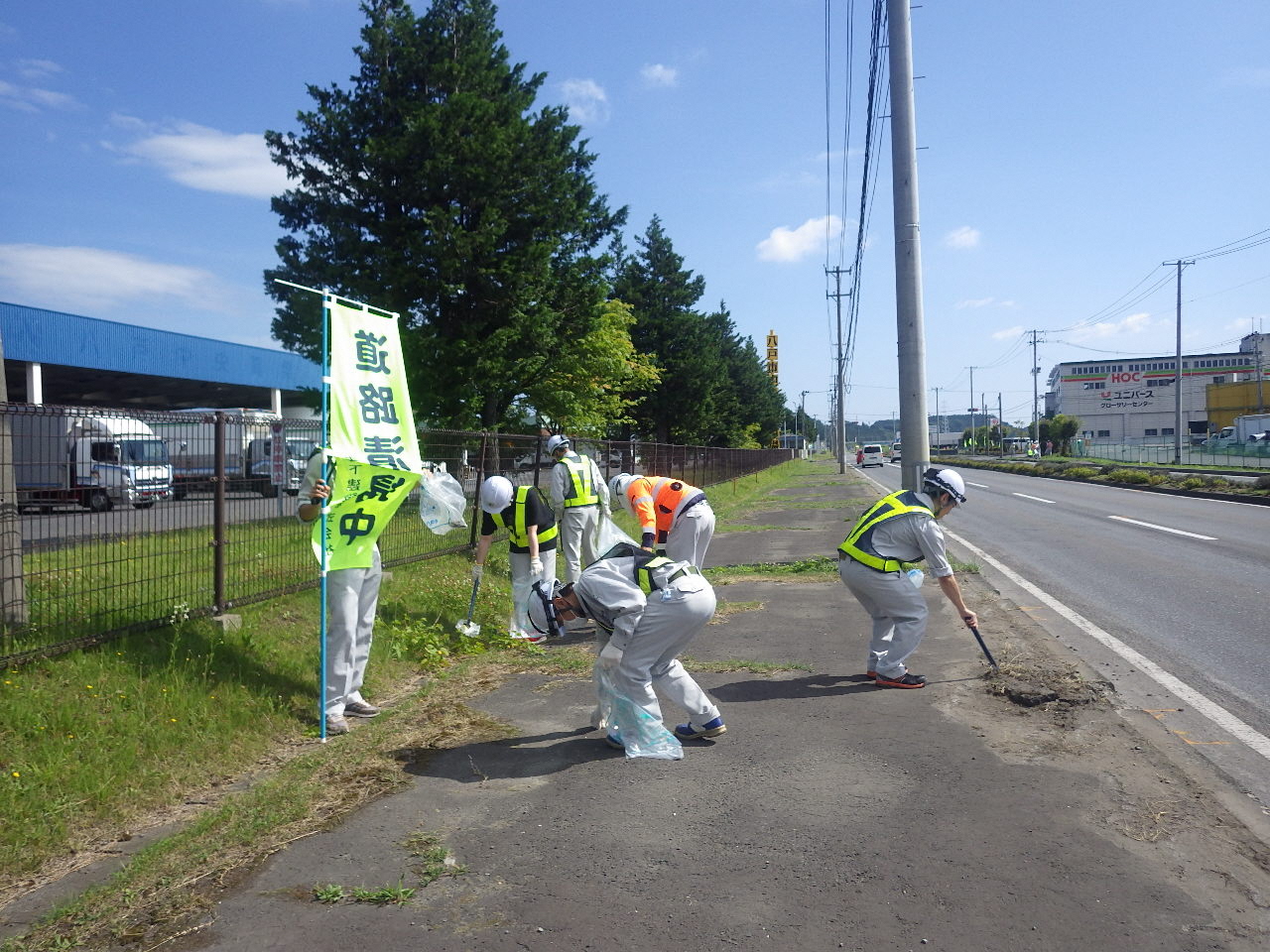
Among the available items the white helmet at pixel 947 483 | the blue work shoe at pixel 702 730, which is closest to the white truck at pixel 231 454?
the blue work shoe at pixel 702 730

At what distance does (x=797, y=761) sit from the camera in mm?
4688

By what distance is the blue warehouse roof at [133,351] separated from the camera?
26.6m

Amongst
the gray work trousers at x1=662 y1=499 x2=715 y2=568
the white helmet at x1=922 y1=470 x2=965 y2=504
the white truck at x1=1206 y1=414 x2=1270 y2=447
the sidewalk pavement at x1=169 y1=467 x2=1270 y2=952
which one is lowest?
the sidewalk pavement at x1=169 y1=467 x2=1270 y2=952

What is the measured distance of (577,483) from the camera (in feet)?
29.0

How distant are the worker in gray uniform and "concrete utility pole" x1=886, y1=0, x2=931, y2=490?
7.10 metres

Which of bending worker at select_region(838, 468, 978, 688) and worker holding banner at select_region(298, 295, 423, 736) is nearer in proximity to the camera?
worker holding banner at select_region(298, 295, 423, 736)

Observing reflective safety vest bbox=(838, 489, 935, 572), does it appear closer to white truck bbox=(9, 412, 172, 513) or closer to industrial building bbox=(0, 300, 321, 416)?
white truck bbox=(9, 412, 172, 513)

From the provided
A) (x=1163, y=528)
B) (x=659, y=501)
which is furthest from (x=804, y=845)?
(x=1163, y=528)

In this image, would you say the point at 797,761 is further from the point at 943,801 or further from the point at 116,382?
the point at 116,382

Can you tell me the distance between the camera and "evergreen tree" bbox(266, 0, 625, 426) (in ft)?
62.1

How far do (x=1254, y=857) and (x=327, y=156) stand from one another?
20500mm

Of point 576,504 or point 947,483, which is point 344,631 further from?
point 947,483

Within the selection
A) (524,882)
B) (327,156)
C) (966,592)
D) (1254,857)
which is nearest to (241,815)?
(524,882)

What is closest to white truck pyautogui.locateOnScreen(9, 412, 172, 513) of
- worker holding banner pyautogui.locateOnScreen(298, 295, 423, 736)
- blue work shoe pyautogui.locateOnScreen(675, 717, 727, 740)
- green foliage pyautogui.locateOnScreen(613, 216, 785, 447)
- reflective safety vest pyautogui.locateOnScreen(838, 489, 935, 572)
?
worker holding banner pyautogui.locateOnScreen(298, 295, 423, 736)
